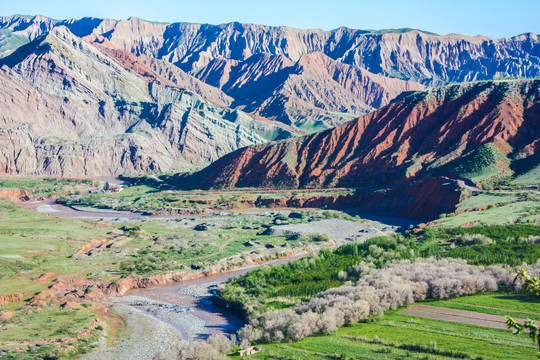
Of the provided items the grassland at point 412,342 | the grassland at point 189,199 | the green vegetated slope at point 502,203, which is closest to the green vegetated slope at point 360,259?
the green vegetated slope at point 502,203

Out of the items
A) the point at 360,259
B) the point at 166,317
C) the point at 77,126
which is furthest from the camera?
the point at 77,126

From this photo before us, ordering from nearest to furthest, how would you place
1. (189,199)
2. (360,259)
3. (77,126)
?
(360,259) < (189,199) < (77,126)

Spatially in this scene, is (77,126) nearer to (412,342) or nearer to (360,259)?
(360,259)

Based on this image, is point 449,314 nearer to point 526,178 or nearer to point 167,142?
point 526,178

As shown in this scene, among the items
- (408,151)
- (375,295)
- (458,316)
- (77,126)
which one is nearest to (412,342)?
(458,316)

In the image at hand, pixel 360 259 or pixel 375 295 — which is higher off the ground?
pixel 375 295

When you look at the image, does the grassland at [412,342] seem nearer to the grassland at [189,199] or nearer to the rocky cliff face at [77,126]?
the grassland at [189,199]
